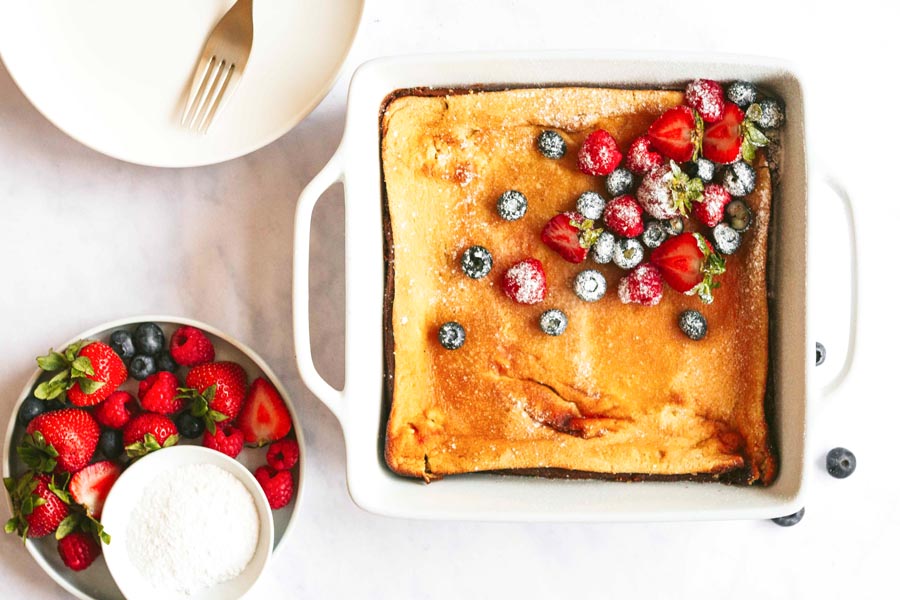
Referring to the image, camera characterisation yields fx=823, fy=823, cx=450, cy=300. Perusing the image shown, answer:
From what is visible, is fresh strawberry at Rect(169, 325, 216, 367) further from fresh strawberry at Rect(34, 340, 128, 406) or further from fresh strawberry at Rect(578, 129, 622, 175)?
fresh strawberry at Rect(578, 129, 622, 175)

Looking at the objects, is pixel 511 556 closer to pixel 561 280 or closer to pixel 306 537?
pixel 306 537

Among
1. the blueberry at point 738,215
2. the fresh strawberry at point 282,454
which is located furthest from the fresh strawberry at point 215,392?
the blueberry at point 738,215

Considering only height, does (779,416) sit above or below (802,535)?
above

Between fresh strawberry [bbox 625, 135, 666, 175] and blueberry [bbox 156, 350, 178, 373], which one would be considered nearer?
fresh strawberry [bbox 625, 135, 666, 175]

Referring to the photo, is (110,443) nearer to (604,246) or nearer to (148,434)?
(148,434)

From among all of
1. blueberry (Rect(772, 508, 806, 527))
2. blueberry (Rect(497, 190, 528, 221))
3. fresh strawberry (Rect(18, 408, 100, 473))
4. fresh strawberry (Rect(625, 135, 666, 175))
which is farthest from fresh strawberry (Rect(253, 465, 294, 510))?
blueberry (Rect(772, 508, 806, 527))

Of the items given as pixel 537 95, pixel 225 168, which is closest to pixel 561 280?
pixel 537 95

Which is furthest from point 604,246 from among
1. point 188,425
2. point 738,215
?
point 188,425
